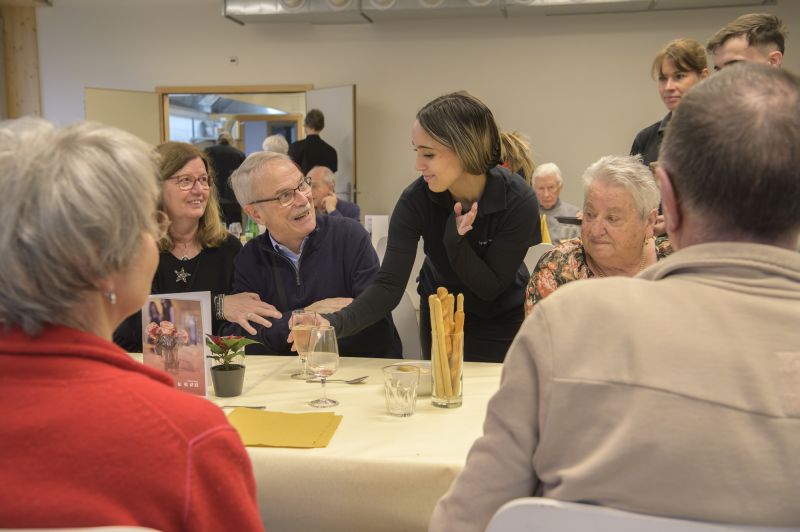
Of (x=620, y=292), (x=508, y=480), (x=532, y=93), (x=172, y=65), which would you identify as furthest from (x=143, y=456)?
(x=172, y=65)

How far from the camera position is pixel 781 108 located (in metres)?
0.90

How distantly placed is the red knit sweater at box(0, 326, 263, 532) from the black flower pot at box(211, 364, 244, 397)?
3.36 ft

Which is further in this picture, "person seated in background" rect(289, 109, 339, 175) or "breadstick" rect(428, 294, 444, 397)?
"person seated in background" rect(289, 109, 339, 175)

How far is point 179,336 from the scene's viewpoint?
1884 millimetres

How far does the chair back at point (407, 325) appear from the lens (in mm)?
2898

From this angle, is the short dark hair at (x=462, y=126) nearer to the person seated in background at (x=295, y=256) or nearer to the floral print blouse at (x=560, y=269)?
the floral print blouse at (x=560, y=269)

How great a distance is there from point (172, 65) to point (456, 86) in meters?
3.37

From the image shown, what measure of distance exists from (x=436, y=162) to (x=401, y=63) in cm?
582

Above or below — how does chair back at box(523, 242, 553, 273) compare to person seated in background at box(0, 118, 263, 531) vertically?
below

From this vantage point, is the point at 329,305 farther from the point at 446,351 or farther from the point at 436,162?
the point at 446,351

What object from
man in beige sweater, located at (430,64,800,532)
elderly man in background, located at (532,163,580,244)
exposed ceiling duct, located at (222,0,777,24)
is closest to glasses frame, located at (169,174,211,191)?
man in beige sweater, located at (430,64,800,532)

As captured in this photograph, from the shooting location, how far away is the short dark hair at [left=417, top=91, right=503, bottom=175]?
7.96 ft

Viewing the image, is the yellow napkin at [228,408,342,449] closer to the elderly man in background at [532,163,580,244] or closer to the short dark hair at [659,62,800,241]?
the short dark hair at [659,62,800,241]

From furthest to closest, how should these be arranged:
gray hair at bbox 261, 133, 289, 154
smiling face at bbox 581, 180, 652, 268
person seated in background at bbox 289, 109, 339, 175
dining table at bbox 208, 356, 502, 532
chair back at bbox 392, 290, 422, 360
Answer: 1. person seated in background at bbox 289, 109, 339, 175
2. gray hair at bbox 261, 133, 289, 154
3. chair back at bbox 392, 290, 422, 360
4. smiling face at bbox 581, 180, 652, 268
5. dining table at bbox 208, 356, 502, 532
